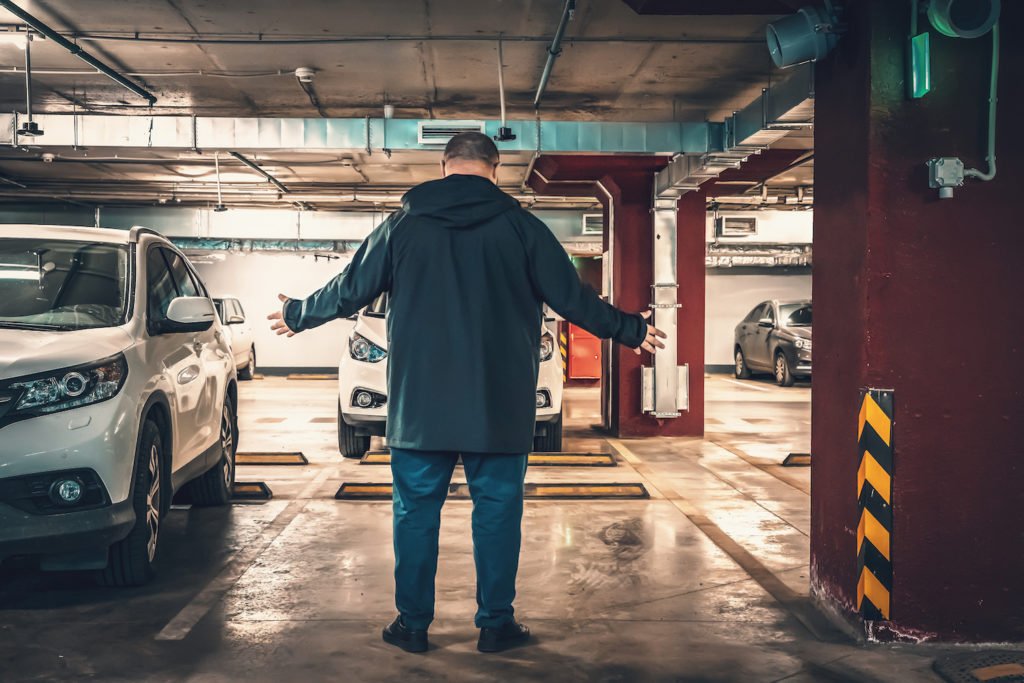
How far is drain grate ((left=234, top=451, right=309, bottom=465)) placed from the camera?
8.52 meters

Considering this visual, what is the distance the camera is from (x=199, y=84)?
30.6 ft

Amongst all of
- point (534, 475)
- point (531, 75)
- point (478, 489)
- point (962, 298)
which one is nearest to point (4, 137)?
point (531, 75)

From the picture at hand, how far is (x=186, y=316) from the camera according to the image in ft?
15.8

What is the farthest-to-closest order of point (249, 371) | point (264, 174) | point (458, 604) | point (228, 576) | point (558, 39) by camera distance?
point (249, 371) → point (264, 174) → point (558, 39) → point (228, 576) → point (458, 604)

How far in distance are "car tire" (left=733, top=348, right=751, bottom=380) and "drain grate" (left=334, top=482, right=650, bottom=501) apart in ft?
45.7

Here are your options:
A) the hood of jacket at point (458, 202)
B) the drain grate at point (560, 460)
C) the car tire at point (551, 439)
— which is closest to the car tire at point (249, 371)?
the drain grate at point (560, 460)

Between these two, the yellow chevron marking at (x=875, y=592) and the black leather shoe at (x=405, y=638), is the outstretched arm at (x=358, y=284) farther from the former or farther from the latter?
the yellow chevron marking at (x=875, y=592)

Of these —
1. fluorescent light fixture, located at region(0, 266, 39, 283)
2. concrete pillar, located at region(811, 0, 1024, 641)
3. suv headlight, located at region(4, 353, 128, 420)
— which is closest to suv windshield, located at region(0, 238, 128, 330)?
fluorescent light fixture, located at region(0, 266, 39, 283)

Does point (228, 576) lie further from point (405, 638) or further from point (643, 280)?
point (643, 280)

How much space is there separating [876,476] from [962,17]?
1.69 meters

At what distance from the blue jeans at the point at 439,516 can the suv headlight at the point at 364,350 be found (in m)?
4.35

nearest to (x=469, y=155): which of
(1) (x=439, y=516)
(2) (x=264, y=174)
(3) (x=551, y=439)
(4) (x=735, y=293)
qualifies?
(1) (x=439, y=516)

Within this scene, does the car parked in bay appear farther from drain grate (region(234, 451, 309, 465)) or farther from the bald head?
the bald head

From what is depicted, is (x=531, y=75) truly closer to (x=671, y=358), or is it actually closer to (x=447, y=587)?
(x=671, y=358)
